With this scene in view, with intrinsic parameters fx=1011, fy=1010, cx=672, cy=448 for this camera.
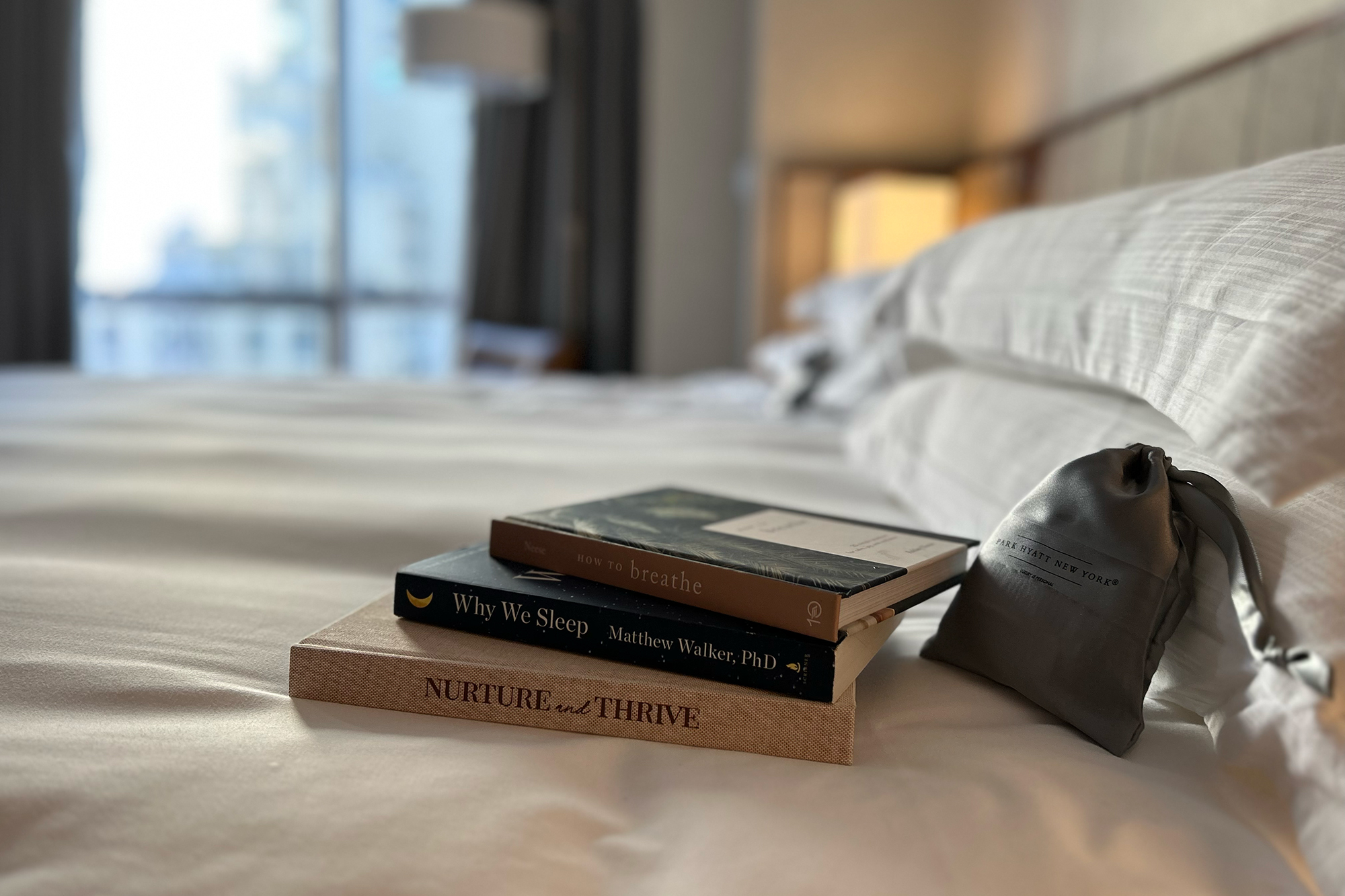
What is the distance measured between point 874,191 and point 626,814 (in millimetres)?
2492

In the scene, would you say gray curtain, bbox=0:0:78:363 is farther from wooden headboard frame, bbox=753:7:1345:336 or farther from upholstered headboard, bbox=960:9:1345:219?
upholstered headboard, bbox=960:9:1345:219

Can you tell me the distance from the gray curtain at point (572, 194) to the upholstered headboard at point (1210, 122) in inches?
73.3

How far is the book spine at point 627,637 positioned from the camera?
0.50m

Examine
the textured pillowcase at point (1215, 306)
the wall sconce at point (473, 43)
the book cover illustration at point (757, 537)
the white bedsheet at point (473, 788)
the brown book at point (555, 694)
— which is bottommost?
the white bedsheet at point (473, 788)

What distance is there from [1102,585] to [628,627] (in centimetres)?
25

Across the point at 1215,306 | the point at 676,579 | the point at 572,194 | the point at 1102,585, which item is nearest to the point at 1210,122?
the point at 1215,306

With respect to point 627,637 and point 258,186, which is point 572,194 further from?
point 627,637

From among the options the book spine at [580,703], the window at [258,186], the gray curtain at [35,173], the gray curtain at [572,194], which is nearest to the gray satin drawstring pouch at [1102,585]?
the book spine at [580,703]

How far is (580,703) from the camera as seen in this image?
52 centimetres

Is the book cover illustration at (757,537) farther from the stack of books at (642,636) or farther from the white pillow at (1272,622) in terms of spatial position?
the white pillow at (1272,622)

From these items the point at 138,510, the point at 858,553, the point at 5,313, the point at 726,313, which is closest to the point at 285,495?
the point at 138,510

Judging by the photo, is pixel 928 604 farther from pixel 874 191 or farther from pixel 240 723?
pixel 874 191

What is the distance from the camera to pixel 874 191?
2736 millimetres

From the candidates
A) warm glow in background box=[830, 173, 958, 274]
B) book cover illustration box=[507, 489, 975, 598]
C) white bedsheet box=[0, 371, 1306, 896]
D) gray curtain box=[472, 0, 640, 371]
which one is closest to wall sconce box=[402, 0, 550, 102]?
gray curtain box=[472, 0, 640, 371]
